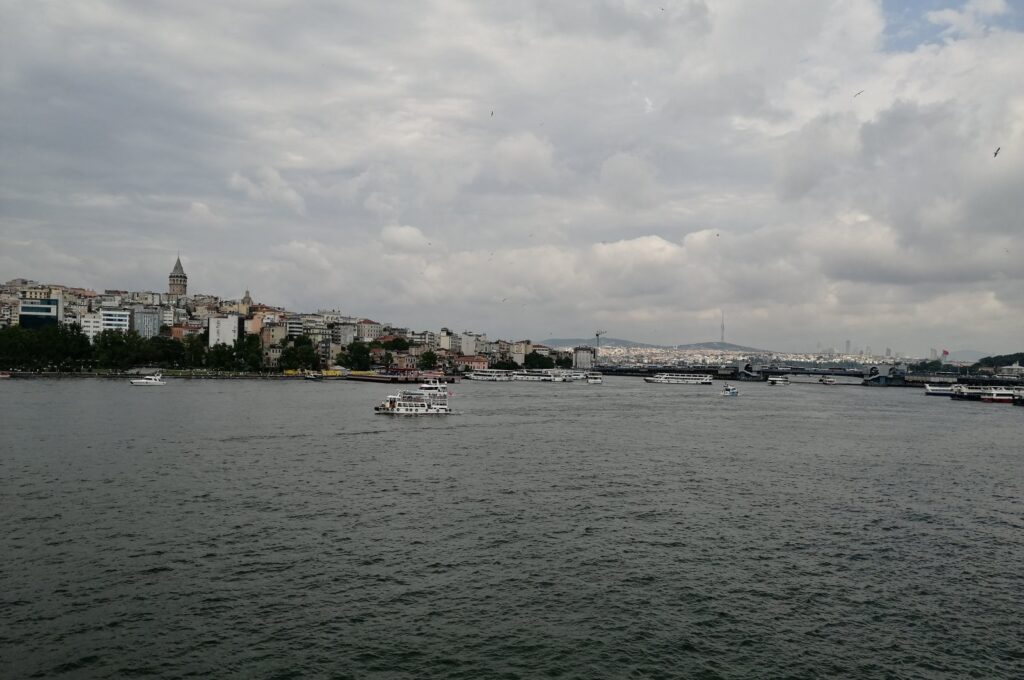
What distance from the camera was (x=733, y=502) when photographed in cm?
2317

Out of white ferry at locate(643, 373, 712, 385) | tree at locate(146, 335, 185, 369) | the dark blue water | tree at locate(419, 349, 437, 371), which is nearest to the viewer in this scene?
the dark blue water

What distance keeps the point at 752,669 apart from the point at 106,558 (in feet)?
45.9

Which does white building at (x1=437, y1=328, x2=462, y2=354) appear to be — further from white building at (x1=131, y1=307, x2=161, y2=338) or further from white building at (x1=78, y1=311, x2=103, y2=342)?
white building at (x1=78, y1=311, x2=103, y2=342)

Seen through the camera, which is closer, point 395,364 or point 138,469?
point 138,469

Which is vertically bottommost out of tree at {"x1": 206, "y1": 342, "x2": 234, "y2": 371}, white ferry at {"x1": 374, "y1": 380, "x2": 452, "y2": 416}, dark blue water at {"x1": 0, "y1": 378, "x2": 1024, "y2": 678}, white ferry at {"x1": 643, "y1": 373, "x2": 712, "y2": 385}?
dark blue water at {"x1": 0, "y1": 378, "x2": 1024, "y2": 678}

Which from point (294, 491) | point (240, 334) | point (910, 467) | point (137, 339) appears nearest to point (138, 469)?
point (294, 491)

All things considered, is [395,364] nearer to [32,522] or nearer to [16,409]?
[16,409]

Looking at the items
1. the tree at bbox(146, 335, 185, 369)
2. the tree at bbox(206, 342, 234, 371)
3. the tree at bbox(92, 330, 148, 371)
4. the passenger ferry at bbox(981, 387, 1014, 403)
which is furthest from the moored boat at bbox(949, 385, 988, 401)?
the tree at bbox(92, 330, 148, 371)

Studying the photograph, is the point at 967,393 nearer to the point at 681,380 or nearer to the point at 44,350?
the point at 681,380

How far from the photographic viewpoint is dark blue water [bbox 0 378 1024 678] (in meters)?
12.2

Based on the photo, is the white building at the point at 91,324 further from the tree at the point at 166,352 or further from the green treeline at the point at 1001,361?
the green treeline at the point at 1001,361

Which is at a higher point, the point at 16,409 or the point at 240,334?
the point at 240,334

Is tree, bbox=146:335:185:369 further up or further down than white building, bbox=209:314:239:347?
further down

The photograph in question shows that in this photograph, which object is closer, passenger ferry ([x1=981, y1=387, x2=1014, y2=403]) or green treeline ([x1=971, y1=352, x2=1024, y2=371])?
passenger ferry ([x1=981, y1=387, x2=1014, y2=403])
